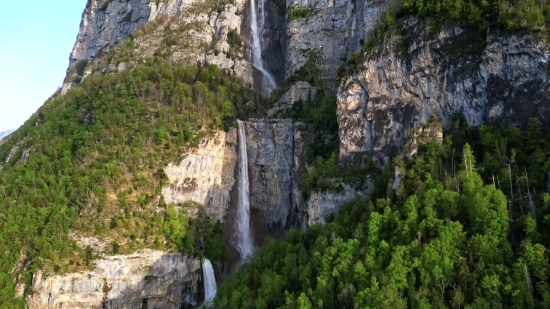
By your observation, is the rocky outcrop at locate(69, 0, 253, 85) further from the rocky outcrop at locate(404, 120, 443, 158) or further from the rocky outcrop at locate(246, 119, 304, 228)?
the rocky outcrop at locate(404, 120, 443, 158)

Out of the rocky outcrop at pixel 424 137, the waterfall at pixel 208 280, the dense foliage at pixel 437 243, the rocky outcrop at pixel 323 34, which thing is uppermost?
the rocky outcrop at pixel 323 34

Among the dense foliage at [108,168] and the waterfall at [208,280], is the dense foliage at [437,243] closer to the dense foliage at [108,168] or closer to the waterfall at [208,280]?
the waterfall at [208,280]

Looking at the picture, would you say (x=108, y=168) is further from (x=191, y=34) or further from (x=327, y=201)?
(x=191, y=34)

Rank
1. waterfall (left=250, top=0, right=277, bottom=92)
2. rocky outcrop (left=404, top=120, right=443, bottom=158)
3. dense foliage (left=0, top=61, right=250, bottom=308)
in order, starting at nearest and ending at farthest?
rocky outcrop (left=404, top=120, right=443, bottom=158) < dense foliage (left=0, top=61, right=250, bottom=308) < waterfall (left=250, top=0, right=277, bottom=92)

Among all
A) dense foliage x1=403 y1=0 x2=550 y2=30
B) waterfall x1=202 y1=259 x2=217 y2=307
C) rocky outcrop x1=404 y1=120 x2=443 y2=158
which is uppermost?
dense foliage x1=403 y1=0 x2=550 y2=30

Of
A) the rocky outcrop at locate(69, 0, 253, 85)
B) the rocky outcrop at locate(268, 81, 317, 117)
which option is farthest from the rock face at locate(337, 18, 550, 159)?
the rocky outcrop at locate(69, 0, 253, 85)

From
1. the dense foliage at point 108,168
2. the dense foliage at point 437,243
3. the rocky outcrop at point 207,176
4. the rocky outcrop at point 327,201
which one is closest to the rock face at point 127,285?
the dense foliage at point 108,168

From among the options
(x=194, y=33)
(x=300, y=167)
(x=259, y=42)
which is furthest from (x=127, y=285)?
(x=259, y=42)
